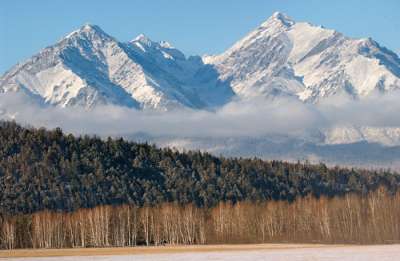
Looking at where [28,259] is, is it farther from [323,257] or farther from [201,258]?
[323,257]

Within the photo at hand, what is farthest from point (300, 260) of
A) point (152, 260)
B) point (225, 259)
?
point (152, 260)

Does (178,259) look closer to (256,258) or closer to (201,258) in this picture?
(201,258)

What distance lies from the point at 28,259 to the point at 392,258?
62.0 metres

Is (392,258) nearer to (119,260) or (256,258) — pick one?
(256,258)

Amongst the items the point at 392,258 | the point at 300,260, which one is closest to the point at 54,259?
the point at 300,260

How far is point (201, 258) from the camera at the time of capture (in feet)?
456

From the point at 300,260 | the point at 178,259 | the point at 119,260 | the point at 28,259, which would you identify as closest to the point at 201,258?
the point at 178,259

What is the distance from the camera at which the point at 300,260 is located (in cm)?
12256

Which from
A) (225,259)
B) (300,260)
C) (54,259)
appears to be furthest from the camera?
(54,259)

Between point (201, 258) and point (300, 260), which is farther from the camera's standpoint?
point (201, 258)

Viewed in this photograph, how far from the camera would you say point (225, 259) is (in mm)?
134625

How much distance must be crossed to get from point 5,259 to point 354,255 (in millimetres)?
59466

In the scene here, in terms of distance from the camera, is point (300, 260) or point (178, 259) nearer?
point (300, 260)

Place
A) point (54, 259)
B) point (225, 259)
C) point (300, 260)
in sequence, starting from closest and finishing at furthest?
point (300, 260) < point (225, 259) < point (54, 259)
